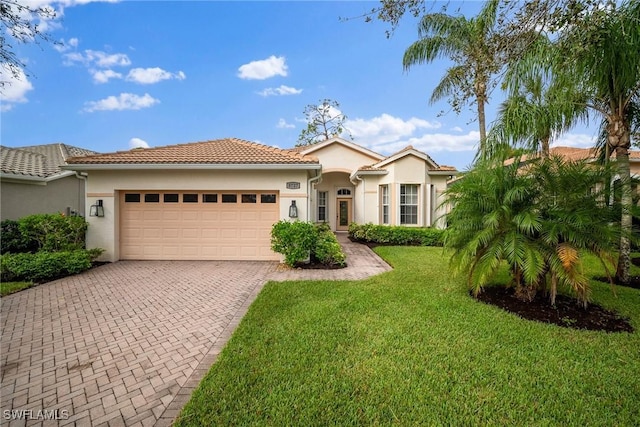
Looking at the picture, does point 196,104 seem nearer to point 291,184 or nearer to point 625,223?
point 291,184

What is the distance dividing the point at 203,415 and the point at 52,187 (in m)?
15.9

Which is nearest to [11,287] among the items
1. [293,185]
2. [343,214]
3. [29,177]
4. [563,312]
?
[293,185]

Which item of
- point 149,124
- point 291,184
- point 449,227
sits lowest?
point 449,227

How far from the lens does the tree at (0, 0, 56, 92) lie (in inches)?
194

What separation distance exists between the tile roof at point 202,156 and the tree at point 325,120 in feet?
62.0

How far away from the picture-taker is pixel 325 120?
28844mm

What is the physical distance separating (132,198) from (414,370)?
33.8 ft

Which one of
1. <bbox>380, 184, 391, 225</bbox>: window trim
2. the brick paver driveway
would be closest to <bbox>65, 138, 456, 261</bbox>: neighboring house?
the brick paver driveway

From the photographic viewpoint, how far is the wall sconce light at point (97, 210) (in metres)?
9.17

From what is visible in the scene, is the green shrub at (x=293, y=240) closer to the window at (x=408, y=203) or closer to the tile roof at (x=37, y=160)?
the window at (x=408, y=203)

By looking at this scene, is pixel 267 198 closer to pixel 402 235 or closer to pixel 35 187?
pixel 402 235

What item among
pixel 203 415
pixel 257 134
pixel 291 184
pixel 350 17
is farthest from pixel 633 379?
pixel 257 134

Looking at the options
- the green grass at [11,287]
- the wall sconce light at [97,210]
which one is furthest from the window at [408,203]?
the green grass at [11,287]

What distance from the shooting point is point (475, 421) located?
2.41 m
